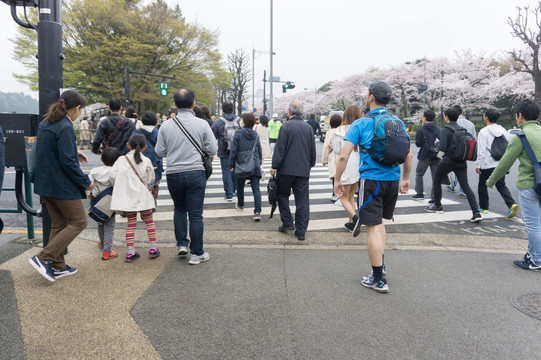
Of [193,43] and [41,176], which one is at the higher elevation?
[193,43]

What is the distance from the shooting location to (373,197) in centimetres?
351

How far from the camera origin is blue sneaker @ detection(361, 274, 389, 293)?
11.5 feet

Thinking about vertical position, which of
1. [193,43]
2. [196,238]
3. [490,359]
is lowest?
[490,359]

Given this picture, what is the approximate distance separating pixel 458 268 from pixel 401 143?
1682 millimetres

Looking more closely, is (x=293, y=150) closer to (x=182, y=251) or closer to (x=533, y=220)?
(x=182, y=251)

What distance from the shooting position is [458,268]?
4.16 meters

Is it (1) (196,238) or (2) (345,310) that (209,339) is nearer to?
(2) (345,310)

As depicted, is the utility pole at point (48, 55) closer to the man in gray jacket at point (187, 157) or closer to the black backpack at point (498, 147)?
the man in gray jacket at point (187, 157)

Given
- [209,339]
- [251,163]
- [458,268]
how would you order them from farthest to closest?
1. [251,163]
2. [458,268]
3. [209,339]

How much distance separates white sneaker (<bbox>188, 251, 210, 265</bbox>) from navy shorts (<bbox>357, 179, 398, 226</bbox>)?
1.76 metres

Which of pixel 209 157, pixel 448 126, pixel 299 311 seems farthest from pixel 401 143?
pixel 448 126

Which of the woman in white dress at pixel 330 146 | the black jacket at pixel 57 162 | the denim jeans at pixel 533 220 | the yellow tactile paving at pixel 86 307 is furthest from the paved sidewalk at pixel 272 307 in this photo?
the woman in white dress at pixel 330 146

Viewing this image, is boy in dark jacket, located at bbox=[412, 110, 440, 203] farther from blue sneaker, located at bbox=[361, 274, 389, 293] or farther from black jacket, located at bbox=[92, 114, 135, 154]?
black jacket, located at bbox=[92, 114, 135, 154]

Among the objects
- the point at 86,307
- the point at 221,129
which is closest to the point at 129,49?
the point at 221,129
